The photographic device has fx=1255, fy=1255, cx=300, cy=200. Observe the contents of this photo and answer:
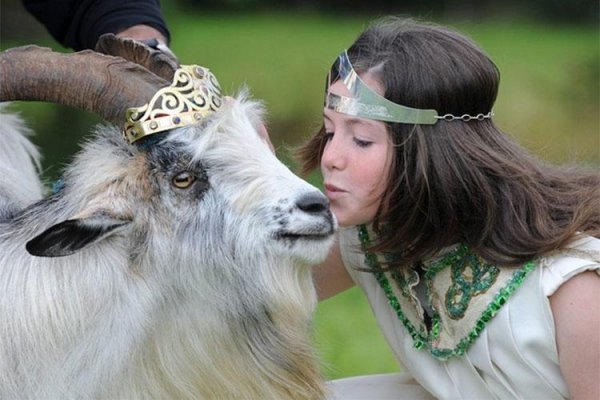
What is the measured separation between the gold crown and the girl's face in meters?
0.39

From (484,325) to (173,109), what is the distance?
3.74ft

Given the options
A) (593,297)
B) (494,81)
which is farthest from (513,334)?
(494,81)

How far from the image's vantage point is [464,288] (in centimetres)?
377

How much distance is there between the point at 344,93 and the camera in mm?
3734

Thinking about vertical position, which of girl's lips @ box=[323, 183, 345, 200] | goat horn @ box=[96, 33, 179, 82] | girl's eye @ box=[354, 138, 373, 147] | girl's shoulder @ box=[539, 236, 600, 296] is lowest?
girl's shoulder @ box=[539, 236, 600, 296]

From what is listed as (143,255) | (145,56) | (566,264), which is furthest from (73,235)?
(566,264)

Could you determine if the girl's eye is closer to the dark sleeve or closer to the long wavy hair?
the long wavy hair

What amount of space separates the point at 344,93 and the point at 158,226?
73 cm

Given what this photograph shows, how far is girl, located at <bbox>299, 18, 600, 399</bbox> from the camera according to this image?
365cm

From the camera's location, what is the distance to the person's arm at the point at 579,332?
11.7ft

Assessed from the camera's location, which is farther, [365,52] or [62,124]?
[62,124]

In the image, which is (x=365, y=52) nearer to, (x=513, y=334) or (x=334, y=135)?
(x=334, y=135)

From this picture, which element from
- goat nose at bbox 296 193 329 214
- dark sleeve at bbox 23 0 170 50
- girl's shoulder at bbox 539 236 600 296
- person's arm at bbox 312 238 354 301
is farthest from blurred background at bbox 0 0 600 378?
goat nose at bbox 296 193 329 214

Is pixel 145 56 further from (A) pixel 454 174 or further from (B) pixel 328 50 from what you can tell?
(B) pixel 328 50
